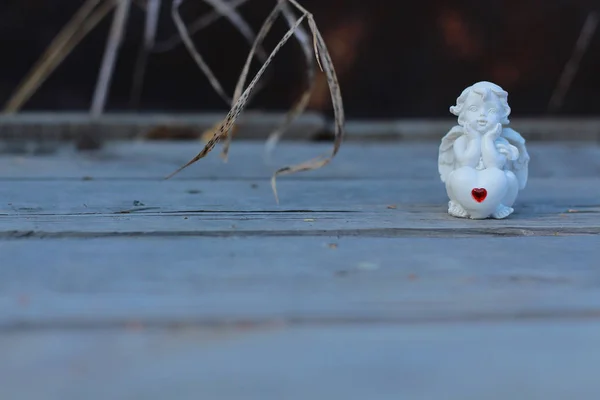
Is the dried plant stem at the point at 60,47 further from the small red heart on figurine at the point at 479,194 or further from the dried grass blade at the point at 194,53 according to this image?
the small red heart on figurine at the point at 479,194

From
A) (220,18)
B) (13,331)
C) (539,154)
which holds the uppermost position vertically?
(220,18)

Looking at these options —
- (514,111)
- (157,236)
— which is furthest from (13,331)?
(514,111)

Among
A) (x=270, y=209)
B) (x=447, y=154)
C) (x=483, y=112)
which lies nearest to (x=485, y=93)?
(x=483, y=112)

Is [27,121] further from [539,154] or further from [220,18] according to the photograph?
[539,154]

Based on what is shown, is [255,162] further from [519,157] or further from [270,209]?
[519,157]

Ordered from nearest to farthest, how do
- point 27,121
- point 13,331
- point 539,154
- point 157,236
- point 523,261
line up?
point 13,331 → point 523,261 → point 157,236 → point 539,154 → point 27,121

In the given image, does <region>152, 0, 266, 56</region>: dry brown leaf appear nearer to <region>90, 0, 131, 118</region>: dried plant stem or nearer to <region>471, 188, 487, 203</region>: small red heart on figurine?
<region>90, 0, 131, 118</region>: dried plant stem

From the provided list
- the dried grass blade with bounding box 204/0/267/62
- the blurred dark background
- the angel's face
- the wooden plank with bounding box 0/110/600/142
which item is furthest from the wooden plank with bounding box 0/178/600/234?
the blurred dark background
